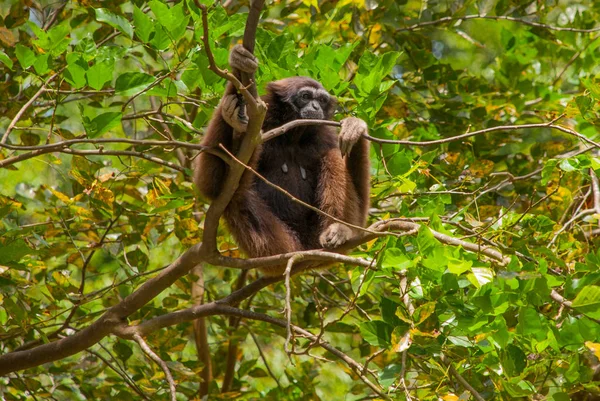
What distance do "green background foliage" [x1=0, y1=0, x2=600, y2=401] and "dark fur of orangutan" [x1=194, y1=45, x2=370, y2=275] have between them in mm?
205


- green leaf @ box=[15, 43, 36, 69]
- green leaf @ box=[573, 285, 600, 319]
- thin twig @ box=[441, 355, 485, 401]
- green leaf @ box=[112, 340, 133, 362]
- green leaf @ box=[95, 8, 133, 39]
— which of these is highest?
green leaf @ box=[95, 8, 133, 39]

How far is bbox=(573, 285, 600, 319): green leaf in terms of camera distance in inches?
139

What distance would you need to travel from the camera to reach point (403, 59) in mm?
6961

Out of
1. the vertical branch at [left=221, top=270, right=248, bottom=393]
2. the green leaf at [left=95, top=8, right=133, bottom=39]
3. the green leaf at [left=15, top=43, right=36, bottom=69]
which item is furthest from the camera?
the vertical branch at [left=221, top=270, right=248, bottom=393]

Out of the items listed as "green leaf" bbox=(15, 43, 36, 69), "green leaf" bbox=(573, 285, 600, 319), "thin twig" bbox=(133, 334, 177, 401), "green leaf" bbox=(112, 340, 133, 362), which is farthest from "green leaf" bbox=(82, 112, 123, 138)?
"green leaf" bbox=(573, 285, 600, 319)

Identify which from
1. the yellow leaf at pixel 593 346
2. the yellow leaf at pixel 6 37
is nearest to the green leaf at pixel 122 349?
the yellow leaf at pixel 6 37

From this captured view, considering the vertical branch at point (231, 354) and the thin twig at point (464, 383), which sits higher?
the thin twig at point (464, 383)

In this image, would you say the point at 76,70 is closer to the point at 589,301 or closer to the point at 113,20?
the point at 113,20

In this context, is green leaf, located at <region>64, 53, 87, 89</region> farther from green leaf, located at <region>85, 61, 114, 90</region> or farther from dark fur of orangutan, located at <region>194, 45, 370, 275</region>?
dark fur of orangutan, located at <region>194, 45, 370, 275</region>

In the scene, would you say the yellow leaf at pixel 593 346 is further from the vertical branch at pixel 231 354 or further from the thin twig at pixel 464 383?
the vertical branch at pixel 231 354

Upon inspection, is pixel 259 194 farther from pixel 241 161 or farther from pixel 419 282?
pixel 419 282

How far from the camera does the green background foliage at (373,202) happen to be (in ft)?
12.5

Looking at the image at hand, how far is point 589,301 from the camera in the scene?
3.54 m

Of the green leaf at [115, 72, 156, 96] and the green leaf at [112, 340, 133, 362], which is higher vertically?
the green leaf at [115, 72, 156, 96]
